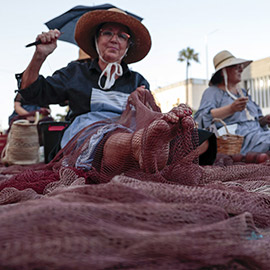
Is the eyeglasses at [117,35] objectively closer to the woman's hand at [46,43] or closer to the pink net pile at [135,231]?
the woman's hand at [46,43]

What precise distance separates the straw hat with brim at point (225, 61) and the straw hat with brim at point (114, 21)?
1360 mm

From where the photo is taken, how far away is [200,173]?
4.09 feet

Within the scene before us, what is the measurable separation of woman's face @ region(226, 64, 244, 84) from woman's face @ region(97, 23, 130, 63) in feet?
5.77

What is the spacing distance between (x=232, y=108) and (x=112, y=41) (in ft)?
4.93

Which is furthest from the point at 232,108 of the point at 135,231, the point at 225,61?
the point at 135,231

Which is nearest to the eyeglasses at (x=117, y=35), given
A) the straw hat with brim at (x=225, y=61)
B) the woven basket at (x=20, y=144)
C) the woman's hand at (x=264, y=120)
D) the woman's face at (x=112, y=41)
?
the woman's face at (x=112, y=41)

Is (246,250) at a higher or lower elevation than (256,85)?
lower

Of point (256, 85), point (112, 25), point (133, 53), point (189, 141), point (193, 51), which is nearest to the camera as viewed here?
point (189, 141)

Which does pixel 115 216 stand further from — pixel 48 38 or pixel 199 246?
pixel 48 38

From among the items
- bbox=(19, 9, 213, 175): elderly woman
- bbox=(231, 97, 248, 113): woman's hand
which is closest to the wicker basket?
bbox=(231, 97, 248, 113): woman's hand

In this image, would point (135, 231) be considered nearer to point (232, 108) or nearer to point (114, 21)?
point (114, 21)

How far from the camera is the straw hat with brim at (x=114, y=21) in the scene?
2.09 metres

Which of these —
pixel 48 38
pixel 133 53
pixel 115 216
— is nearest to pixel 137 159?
pixel 115 216

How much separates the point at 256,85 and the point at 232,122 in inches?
260
